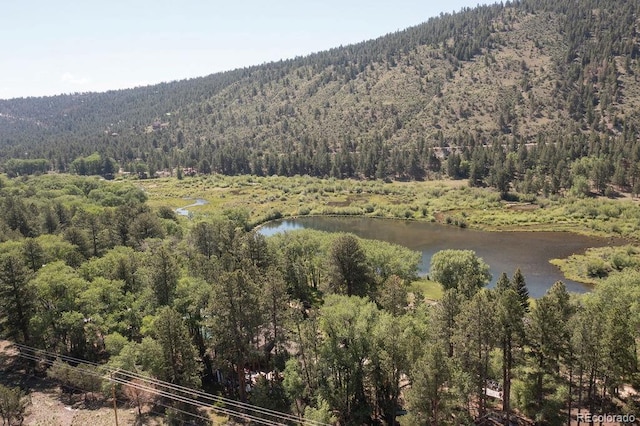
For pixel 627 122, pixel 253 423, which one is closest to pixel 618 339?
pixel 253 423

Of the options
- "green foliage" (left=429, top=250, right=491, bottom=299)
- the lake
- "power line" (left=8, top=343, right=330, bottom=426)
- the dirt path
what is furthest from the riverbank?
"power line" (left=8, top=343, right=330, bottom=426)

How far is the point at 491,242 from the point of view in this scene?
360ft

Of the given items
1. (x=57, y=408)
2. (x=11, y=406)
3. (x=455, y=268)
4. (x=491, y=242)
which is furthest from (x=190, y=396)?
(x=491, y=242)

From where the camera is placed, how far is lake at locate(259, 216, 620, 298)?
8669cm

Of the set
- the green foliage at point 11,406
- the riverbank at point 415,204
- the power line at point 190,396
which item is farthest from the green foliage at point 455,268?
the riverbank at point 415,204

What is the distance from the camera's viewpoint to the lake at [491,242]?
8669cm

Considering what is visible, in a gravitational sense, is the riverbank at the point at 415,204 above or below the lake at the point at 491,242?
above

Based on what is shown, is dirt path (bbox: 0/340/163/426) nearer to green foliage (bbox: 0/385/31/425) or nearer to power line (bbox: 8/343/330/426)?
green foliage (bbox: 0/385/31/425)

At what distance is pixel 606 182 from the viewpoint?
475 ft

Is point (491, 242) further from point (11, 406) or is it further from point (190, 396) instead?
point (11, 406)

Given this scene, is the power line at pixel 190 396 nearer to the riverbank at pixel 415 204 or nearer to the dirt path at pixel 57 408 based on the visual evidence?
the dirt path at pixel 57 408

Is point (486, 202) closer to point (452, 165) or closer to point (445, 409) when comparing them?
point (452, 165)

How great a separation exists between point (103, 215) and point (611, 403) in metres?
87.5

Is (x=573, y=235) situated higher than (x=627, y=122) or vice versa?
(x=627, y=122)
